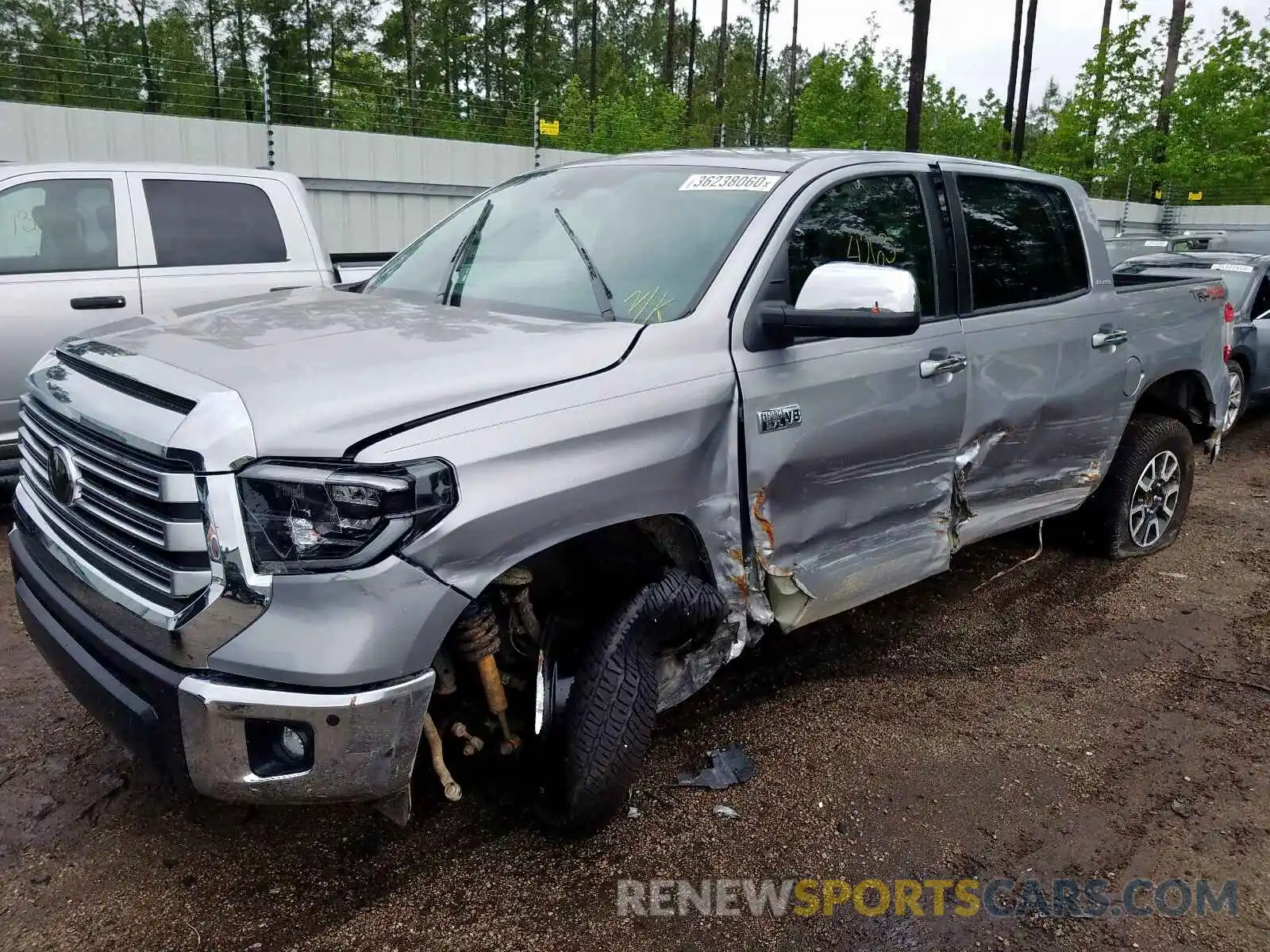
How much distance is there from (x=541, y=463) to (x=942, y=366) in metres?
1.80

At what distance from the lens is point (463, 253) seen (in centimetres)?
354

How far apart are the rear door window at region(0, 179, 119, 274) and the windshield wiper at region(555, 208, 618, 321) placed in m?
3.77

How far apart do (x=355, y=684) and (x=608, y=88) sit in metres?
41.4

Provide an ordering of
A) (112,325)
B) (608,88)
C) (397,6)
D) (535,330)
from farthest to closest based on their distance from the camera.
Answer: (608,88) < (397,6) < (112,325) < (535,330)

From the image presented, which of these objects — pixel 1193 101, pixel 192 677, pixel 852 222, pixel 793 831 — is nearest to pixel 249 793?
pixel 192 677

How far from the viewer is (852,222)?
335 cm

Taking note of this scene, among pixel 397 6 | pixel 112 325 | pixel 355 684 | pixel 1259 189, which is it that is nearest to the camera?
pixel 355 684

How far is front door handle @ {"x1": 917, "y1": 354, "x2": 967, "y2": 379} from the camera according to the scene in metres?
3.41

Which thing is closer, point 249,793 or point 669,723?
point 249,793

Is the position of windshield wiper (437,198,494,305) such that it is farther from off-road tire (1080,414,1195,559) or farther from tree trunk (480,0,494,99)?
tree trunk (480,0,494,99)

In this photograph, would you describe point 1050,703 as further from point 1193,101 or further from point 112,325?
point 1193,101

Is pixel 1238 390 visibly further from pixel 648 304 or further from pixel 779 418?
pixel 648 304

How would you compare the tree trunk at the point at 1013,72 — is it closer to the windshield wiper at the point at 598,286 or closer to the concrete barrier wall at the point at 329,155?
the concrete barrier wall at the point at 329,155

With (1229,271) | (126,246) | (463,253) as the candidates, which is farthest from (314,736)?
(1229,271)
